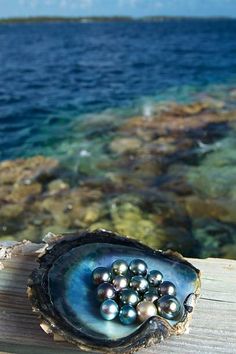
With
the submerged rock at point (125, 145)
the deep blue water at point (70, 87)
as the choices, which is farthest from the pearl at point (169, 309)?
the deep blue water at point (70, 87)

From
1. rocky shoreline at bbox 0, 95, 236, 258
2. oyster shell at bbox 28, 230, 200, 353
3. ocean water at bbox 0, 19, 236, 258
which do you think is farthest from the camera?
ocean water at bbox 0, 19, 236, 258

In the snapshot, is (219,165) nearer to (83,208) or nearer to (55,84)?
(83,208)

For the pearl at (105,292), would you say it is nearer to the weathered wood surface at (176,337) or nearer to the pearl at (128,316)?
the pearl at (128,316)

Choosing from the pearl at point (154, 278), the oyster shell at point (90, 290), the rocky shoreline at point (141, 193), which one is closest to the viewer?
the oyster shell at point (90, 290)

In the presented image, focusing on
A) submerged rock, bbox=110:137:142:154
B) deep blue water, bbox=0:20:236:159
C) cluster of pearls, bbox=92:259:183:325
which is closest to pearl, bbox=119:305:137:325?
cluster of pearls, bbox=92:259:183:325

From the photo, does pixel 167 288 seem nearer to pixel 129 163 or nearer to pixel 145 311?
pixel 145 311

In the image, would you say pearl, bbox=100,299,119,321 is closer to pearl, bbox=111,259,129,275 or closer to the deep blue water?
pearl, bbox=111,259,129,275
